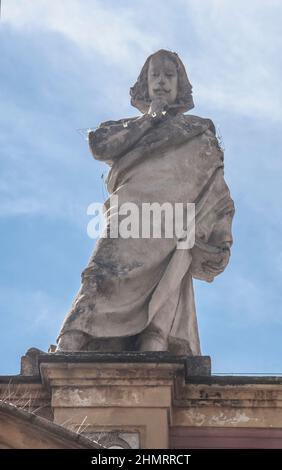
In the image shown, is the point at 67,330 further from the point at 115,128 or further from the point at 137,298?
the point at 115,128

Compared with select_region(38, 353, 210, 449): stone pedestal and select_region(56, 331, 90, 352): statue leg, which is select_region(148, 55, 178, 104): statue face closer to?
select_region(56, 331, 90, 352): statue leg

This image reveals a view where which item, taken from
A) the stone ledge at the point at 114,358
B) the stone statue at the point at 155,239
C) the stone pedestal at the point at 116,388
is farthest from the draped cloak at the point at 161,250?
the stone pedestal at the point at 116,388

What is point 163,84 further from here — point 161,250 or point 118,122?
point 161,250

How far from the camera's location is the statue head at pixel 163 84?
2686 centimetres

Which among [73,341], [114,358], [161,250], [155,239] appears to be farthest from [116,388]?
[155,239]

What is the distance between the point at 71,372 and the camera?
2378 cm

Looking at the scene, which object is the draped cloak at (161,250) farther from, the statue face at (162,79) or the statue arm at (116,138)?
the statue face at (162,79)

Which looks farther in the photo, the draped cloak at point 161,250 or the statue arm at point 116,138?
the statue arm at point 116,138

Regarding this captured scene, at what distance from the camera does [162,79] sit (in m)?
26.9

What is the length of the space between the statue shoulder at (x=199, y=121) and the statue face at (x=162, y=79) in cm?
33

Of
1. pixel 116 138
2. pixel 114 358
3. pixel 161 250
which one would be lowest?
pixel 114 358

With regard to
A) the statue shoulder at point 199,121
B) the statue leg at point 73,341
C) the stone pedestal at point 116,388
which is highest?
the statue shoulder at point 199,121

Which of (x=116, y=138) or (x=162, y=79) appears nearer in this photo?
(x=116, y=138)

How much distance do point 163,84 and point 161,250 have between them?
233cm
